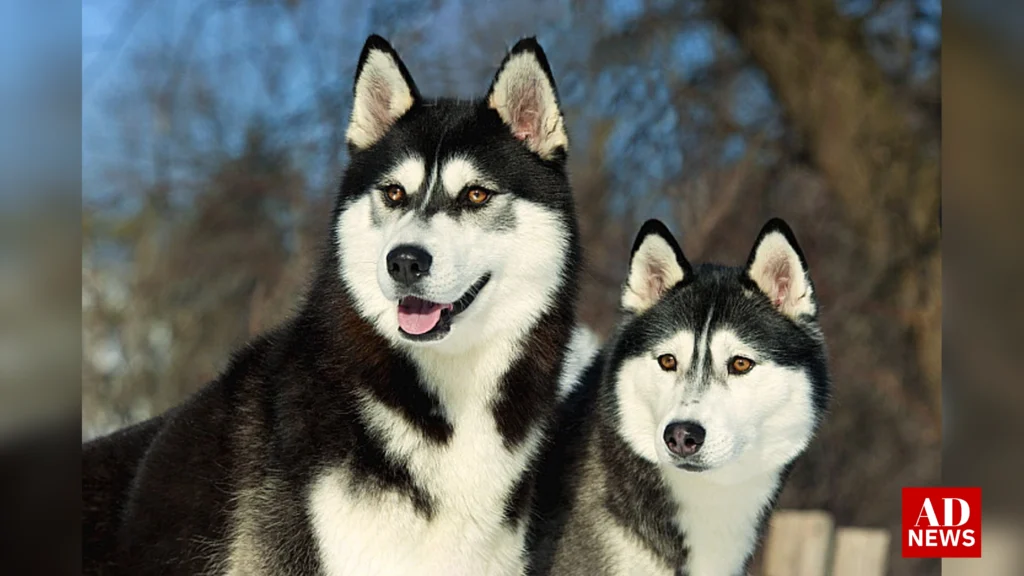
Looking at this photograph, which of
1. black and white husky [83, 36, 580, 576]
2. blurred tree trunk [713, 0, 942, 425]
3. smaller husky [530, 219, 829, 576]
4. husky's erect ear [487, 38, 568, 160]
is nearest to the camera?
black and white husky [83, 36, 580, 576]

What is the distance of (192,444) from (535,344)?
0.99 m

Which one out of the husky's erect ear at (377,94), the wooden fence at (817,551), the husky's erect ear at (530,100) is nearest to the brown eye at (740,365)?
the husky's erect ear at (530,100)

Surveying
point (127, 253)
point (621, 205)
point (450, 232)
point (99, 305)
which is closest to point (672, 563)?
point (450, 232)

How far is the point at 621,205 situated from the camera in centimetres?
621

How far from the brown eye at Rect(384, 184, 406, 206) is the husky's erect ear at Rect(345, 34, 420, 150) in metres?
0.21

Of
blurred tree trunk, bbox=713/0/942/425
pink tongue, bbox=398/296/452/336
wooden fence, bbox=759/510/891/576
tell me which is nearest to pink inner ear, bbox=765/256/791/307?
pink tongue, bbox=398/296/452/336

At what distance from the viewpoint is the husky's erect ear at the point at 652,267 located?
10.3ft

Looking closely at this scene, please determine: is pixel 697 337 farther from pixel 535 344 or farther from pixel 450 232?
pixel 450 232

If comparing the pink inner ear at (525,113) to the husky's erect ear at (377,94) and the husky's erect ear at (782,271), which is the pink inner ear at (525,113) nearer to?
the husky's erect ear at (377,94)

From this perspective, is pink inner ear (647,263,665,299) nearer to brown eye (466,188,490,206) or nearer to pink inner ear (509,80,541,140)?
pink inner ear (509,80,541,140)

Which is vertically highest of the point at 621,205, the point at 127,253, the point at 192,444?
the point at 621,205

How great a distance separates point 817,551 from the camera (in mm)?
4562

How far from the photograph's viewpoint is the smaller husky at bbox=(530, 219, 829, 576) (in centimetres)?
295

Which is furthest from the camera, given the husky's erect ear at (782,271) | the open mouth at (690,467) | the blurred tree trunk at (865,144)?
the blurred tree trunk at (865,144)
